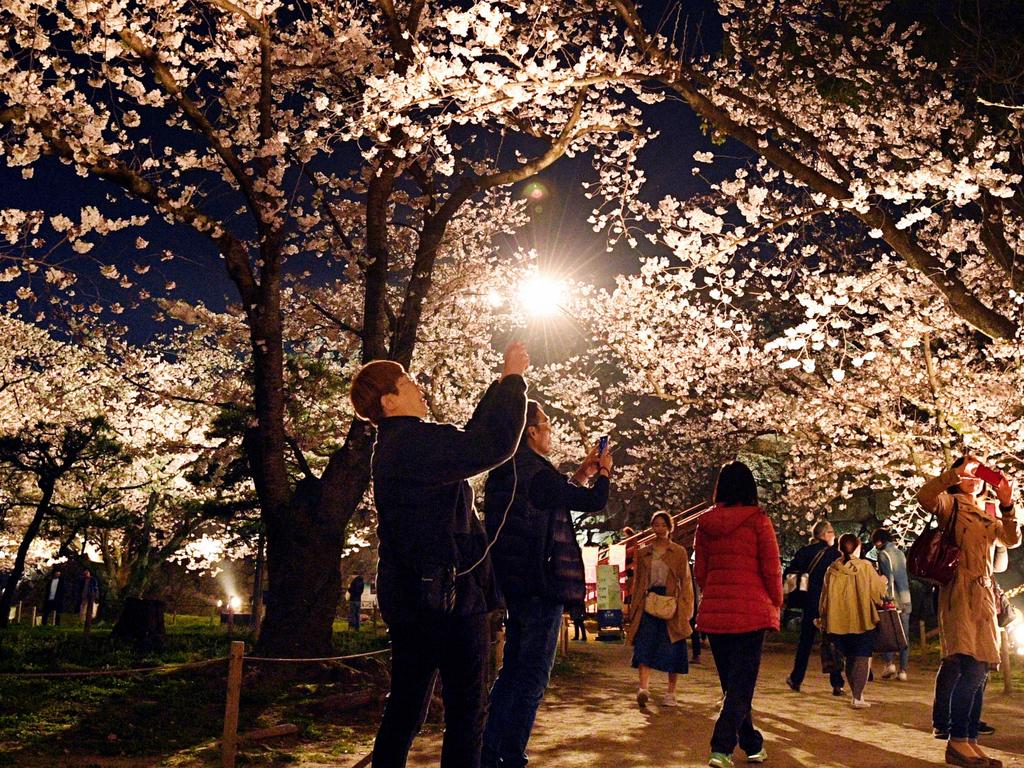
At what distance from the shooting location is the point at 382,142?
31.9ft

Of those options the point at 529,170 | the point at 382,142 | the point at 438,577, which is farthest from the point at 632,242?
the point at 438,577

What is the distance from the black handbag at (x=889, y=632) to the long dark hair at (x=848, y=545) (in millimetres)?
802

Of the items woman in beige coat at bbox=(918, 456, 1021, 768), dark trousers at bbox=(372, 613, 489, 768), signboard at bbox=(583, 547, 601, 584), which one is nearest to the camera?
dark trousers at bbox=(372, 613, 489, 768)

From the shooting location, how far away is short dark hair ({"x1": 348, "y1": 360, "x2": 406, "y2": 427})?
3.40 metres

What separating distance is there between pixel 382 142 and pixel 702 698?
23.0 feet

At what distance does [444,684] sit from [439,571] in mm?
390

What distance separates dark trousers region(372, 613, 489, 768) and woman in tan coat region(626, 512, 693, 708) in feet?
18.4

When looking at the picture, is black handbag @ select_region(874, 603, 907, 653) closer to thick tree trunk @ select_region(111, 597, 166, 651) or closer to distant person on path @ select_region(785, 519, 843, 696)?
distant person on path @ select_region(785, 519, 843, 696)

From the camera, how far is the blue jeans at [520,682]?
4180mm

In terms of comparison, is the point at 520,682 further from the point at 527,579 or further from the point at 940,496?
the point at 940,496

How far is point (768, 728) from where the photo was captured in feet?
23.8

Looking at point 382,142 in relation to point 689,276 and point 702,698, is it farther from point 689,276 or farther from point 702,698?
point 702,698

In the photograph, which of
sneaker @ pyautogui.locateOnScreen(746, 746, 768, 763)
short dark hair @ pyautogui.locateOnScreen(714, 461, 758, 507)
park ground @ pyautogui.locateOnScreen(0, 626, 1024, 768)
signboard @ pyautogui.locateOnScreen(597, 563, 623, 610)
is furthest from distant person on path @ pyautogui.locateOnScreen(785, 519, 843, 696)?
signboard @ pyautogui.locateOnScreen(597, 563, 623, 610)

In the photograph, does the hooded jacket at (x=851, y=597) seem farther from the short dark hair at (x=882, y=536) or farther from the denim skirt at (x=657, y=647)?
the short dark hair at (x=882, y=536)
